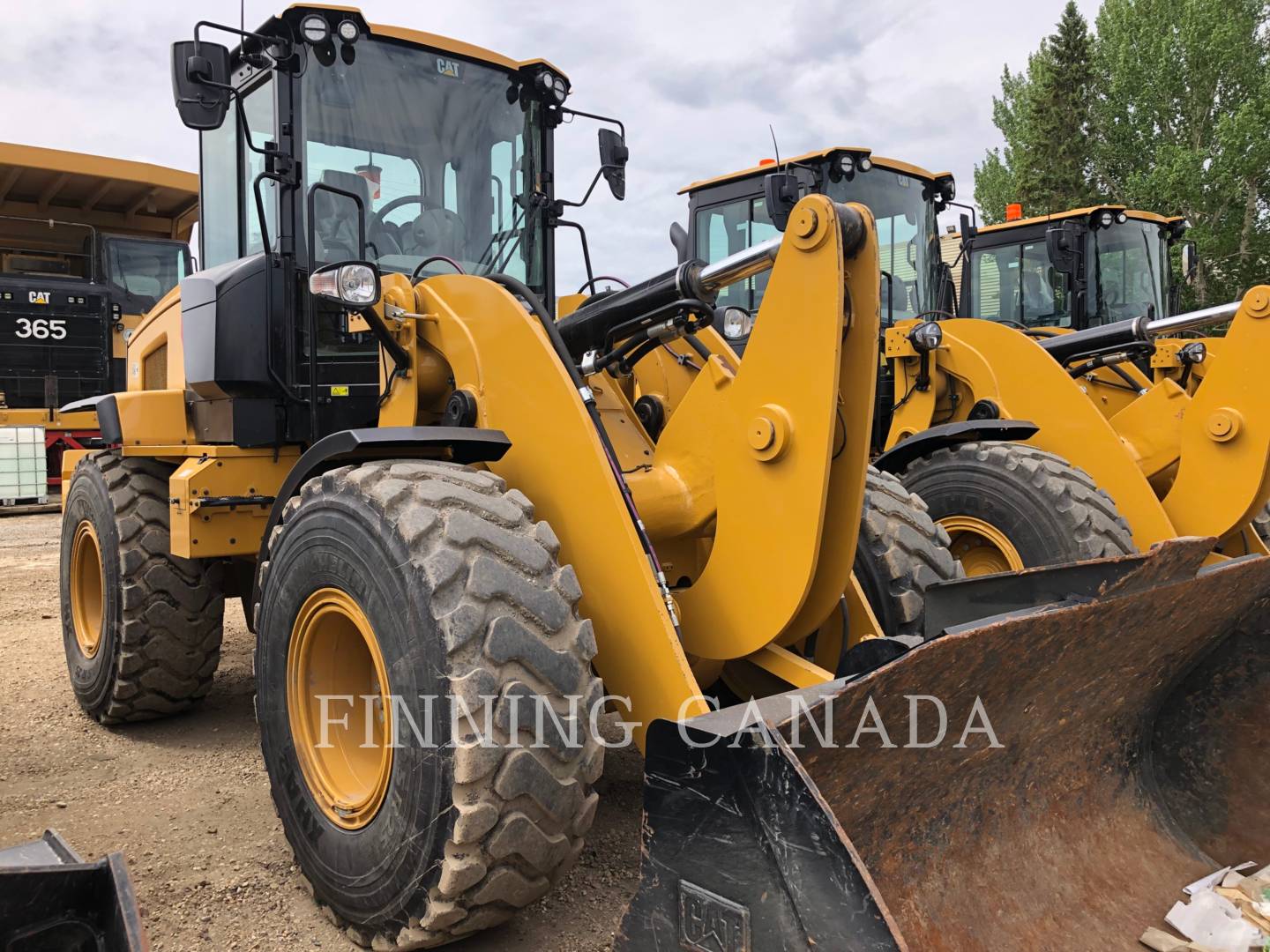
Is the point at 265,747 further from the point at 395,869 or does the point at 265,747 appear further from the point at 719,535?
the point at 719,535

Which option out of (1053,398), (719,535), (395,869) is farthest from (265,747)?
(1053,398)

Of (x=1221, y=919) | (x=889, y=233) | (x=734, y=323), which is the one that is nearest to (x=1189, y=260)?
(x=889, y=233)

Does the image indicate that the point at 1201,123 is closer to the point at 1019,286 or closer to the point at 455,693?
the point at 1019,286

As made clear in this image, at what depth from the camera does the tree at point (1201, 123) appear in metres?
25.1

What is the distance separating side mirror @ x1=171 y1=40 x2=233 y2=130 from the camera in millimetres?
3445

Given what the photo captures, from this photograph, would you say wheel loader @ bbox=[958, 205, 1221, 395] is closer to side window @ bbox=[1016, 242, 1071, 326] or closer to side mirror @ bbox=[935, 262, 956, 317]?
side window @ bbox=[1016, 242, 1071, 326]

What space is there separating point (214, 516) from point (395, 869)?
205 cm

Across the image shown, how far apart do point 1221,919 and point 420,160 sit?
3.52 meters

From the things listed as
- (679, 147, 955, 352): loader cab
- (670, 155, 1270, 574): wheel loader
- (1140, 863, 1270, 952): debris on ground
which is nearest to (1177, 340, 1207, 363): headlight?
(670, 155, 1270, 574): wheel loader

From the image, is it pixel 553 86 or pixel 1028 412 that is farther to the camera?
pixel 1028 412

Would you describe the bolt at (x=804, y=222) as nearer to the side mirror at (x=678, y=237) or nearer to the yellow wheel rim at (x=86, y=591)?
the side mirror at (x=678, y=237)

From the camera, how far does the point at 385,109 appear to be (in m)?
3.88

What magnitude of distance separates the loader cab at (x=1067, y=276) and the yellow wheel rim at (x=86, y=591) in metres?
7.11

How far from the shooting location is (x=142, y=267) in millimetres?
13773
